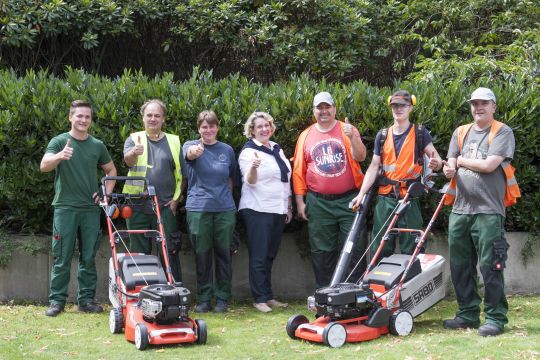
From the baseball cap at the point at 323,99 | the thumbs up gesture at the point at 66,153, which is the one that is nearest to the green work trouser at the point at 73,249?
the thumbs up gesture at the point at 66,153

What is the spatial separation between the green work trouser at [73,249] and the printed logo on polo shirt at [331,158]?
7.41ft

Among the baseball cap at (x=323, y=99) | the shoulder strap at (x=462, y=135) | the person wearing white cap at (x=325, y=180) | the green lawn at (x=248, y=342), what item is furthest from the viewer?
the person wearing white cap at (x=325, y=180)

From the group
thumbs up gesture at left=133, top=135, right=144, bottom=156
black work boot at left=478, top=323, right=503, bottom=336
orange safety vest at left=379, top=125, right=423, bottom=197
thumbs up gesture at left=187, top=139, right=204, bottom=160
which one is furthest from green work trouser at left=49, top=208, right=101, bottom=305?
black work boot at left=478, top=323, right=503, bottom=336

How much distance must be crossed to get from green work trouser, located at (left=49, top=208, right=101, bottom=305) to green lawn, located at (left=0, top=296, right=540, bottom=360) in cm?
22

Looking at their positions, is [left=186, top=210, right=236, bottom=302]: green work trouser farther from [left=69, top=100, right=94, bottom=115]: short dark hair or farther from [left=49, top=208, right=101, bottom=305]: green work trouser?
[left=69, top=100, right=94, bottom=115]: short dark hair

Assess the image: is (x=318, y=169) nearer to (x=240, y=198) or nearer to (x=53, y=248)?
(x=240, y=198)

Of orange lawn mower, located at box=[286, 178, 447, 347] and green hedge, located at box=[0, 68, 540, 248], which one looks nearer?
orange lawn mower, located at box=[286, 178, 447, 347]

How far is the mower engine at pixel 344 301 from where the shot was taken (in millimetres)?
6430

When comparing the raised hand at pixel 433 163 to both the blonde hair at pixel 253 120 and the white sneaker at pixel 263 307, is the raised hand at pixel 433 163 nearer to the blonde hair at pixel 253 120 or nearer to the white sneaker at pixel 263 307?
the blonde hair at pixel 253 120

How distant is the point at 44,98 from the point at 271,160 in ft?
7.95

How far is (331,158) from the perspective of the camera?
7.89 m

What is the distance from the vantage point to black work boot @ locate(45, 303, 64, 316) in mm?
7684

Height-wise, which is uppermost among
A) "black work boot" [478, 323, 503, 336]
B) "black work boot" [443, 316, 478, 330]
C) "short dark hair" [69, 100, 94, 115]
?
"short dark hair" [69, 100, 94, 115]

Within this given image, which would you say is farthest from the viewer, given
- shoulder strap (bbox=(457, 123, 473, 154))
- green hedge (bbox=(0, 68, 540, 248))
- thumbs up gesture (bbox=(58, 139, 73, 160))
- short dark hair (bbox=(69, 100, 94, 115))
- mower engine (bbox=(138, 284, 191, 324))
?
green hedge (bbox=(0, 68, 540, 248))
